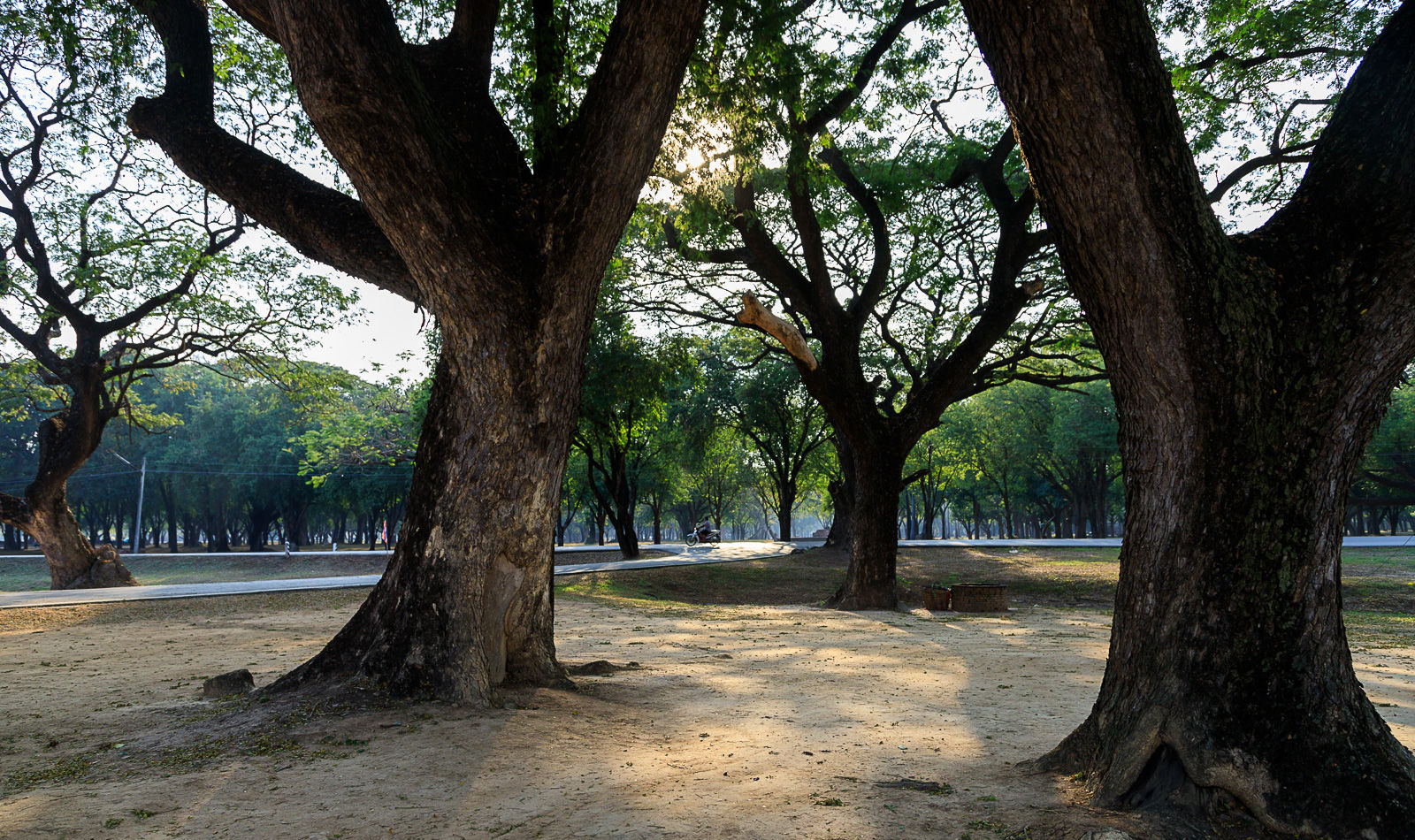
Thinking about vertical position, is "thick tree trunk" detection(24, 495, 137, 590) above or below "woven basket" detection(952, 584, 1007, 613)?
above

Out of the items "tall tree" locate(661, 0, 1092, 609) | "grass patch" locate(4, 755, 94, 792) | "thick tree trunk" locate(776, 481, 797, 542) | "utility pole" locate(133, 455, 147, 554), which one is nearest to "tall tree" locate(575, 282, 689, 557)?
"tall tree" locate(661, 0, 1092, 609)

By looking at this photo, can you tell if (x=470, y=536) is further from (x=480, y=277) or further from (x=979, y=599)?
(x=979, y=599)

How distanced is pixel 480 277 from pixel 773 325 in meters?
6.34

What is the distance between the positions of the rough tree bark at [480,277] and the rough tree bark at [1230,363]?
2764mm

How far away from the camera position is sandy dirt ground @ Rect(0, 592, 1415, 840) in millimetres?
3396

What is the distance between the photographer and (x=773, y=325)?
11086 mm

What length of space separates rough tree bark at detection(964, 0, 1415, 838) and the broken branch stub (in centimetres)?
675

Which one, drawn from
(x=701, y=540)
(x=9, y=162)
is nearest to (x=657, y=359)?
(x=9, y=162)

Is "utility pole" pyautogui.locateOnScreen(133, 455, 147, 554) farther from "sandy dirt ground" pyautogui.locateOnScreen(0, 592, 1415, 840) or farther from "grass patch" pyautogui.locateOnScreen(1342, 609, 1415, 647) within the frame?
"grass patch" pyautogui.locateOnScreen(1342, 609, 1415, 647)

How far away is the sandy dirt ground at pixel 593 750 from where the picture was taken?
340 cm

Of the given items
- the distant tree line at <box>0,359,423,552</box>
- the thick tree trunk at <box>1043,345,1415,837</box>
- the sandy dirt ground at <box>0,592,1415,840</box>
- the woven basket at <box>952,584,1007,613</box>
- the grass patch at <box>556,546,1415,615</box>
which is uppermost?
the distant tree line at <box>0,359,423,552</box>

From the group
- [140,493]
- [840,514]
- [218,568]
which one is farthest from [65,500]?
[140,493]

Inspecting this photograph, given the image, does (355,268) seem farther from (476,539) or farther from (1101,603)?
(1101,603)

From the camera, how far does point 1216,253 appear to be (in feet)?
11.4
